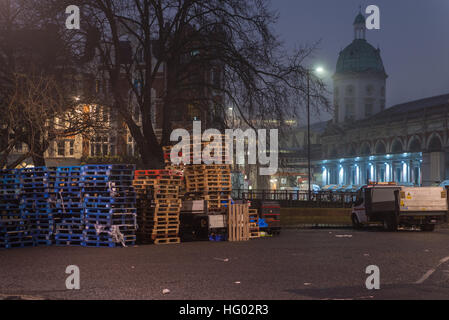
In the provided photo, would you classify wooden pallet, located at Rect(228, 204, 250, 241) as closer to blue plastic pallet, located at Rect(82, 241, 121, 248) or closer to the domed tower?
blue plastic pallet, located at Rect(82, 241, 121, 248)

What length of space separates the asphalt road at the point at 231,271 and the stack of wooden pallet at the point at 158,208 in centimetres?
167

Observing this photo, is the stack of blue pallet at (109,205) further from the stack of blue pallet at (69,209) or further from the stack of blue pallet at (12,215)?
the stack of blue pallet at (12,215)

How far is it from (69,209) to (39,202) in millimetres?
1127

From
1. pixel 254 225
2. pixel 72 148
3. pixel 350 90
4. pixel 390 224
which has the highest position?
pixel 350 90

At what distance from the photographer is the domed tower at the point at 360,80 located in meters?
132

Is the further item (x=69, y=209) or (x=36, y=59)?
(x=36, y=59)

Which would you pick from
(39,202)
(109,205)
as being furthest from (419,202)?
(39,202)

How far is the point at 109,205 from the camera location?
1984cm

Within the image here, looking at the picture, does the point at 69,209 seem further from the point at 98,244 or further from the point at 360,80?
the point at 360,80

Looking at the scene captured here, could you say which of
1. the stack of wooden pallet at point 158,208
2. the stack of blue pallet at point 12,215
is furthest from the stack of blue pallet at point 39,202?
the stack of wooden pallet at point 158,208

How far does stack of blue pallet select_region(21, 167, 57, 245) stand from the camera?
66.9ft
